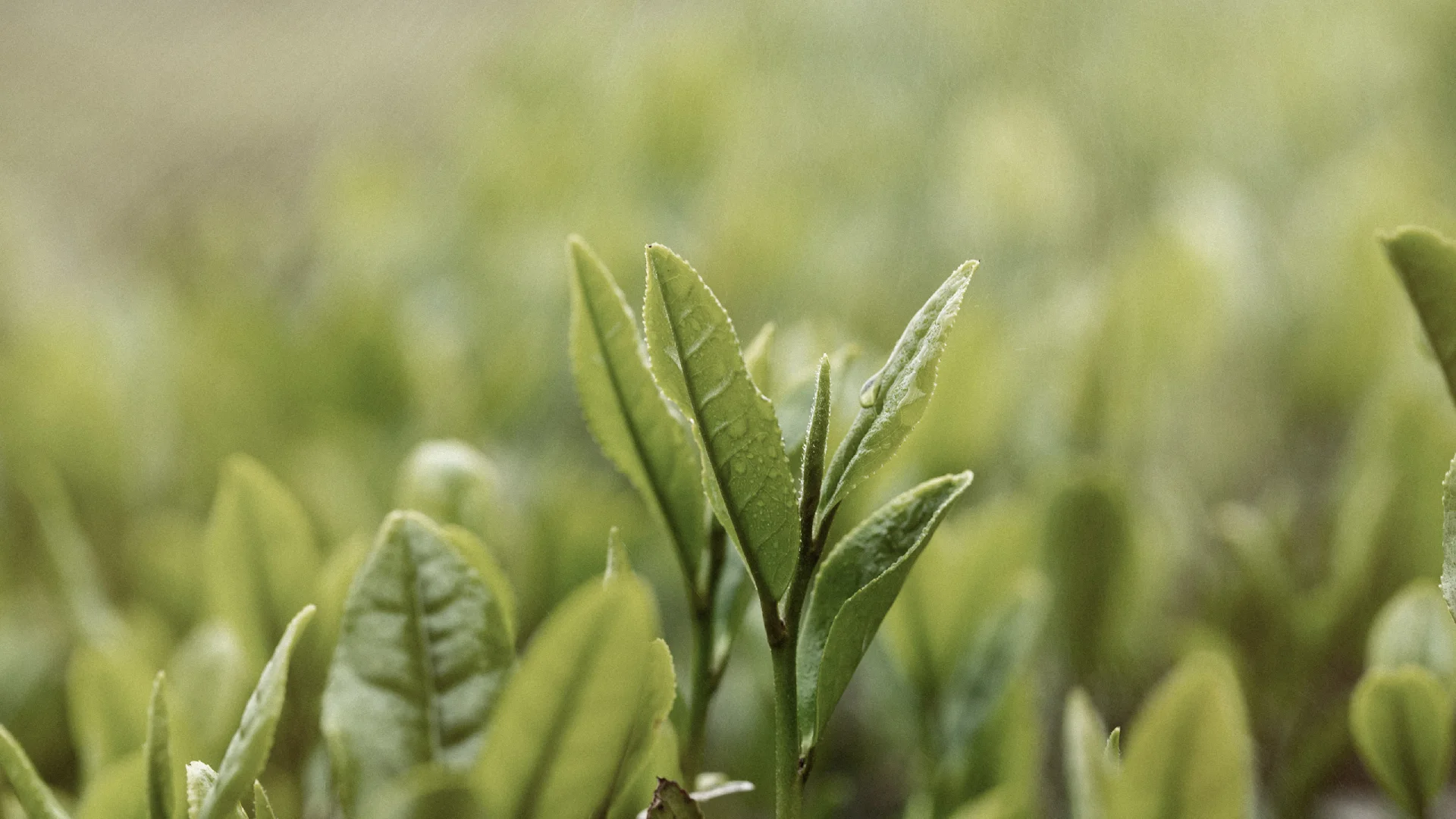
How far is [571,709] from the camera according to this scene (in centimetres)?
39

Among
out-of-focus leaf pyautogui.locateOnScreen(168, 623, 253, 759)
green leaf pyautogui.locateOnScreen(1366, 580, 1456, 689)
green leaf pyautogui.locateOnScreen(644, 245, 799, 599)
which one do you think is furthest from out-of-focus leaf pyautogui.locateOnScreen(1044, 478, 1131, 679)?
out-of-focus leaf pyautogui.locateOnScreen(168, 623, 253, 759)

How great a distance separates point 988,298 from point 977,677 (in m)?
0.62

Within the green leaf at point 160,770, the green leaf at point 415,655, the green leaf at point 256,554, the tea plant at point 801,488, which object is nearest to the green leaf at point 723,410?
the tea plant at point 801,488

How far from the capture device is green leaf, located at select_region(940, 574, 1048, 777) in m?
0.70

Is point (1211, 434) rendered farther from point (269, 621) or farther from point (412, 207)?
point (412, 207)

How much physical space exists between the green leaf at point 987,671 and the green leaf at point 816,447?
30 cm

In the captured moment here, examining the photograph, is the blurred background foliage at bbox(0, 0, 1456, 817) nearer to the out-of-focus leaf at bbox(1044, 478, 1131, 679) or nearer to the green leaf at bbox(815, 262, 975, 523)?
the out-of-focus leaf at bbox(1044, 478, 1131, 679)

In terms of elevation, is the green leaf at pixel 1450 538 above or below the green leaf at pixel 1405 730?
above

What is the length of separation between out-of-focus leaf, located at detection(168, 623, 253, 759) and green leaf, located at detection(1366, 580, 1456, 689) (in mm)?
622

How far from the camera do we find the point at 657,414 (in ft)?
1.73

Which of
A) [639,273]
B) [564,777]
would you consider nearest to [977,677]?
[564,777]

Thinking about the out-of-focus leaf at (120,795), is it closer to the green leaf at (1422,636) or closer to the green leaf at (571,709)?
the green leaf at (571,709)

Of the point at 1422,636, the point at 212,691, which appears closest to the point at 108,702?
the point at 212,691

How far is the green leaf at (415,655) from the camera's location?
48 centimetres
